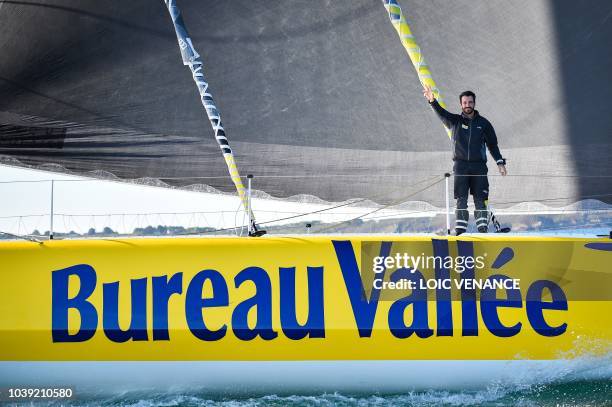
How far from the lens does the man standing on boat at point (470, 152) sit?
20.4 ft

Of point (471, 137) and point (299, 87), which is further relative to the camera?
point (299, 87)

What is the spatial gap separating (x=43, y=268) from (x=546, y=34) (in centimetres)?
376

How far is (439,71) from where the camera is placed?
23.8ft

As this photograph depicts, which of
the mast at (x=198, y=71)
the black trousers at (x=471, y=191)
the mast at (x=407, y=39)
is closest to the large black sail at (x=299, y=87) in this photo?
the mast at (x=198, y=71)

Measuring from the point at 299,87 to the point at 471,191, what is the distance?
1727mm

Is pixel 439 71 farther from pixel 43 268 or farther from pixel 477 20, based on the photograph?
pixel 43 268

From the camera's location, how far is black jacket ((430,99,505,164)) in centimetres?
627

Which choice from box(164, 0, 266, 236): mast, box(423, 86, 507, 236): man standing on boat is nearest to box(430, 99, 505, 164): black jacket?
box(423, 86, 507, 236): man standing on boat

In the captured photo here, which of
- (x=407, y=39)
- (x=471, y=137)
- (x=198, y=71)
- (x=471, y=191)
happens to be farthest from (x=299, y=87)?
(x=471, y=191)

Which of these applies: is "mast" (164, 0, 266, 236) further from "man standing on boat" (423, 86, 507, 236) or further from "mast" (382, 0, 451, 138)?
"man standing on boat" (423, 86, 507, 236)

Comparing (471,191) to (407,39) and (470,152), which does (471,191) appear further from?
(407,39)

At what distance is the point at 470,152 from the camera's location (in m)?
6.28

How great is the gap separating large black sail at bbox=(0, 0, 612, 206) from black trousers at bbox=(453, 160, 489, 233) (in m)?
0.86

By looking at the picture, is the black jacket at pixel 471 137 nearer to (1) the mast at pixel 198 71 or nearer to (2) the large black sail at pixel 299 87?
(2) the large black sail at pixel 299 87
